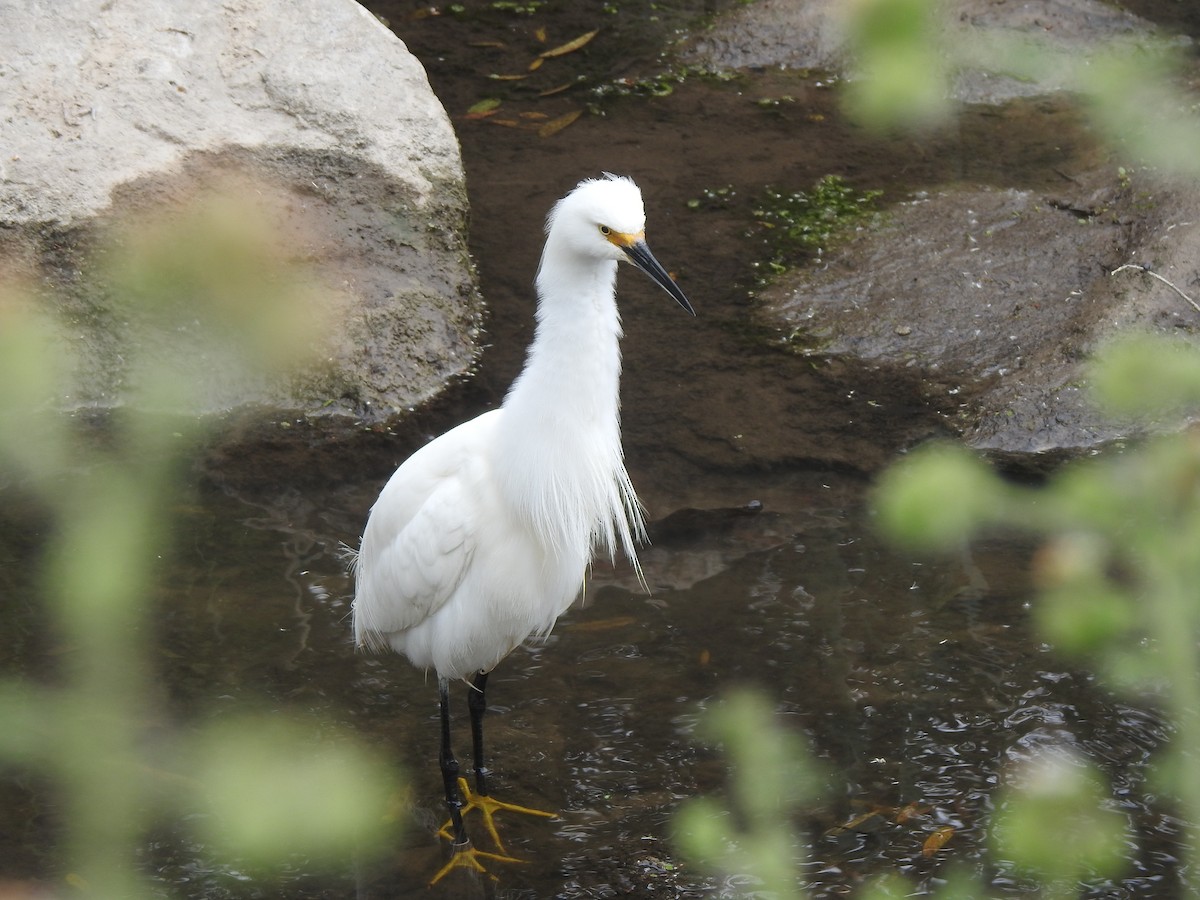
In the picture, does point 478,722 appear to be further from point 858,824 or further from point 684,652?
point 858,824

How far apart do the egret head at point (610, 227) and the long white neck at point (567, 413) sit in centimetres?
4

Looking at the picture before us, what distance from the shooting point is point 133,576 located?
1.01m

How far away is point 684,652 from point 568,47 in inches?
185

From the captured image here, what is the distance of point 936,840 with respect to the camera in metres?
3.04

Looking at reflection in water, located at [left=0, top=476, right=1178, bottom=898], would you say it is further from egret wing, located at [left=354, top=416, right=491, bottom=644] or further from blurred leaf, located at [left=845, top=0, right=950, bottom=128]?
blurred leaf, located at [left=845, top=0, right=950, bottom=128]

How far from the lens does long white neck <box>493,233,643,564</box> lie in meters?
2.67

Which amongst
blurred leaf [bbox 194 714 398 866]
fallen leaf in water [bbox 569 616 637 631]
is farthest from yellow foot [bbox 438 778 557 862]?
blurred leaf [bbox 194 714 398 866]

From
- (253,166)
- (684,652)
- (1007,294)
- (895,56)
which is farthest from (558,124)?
(895,56)

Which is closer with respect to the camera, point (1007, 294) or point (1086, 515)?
point (1086, 515)

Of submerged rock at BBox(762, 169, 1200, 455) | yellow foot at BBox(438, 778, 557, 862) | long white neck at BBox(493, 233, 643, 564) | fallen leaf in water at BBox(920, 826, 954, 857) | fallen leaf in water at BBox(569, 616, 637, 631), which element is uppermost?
long white neck at BBox(493, 233, 643, 564)

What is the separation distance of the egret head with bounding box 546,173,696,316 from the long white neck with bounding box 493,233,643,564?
0.04 m

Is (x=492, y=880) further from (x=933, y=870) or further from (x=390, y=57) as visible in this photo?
(x=390, y=57)

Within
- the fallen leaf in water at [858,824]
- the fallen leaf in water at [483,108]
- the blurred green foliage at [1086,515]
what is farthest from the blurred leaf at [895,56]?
the fallen leaf in water at [483,108]

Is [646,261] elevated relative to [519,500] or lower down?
elevated
